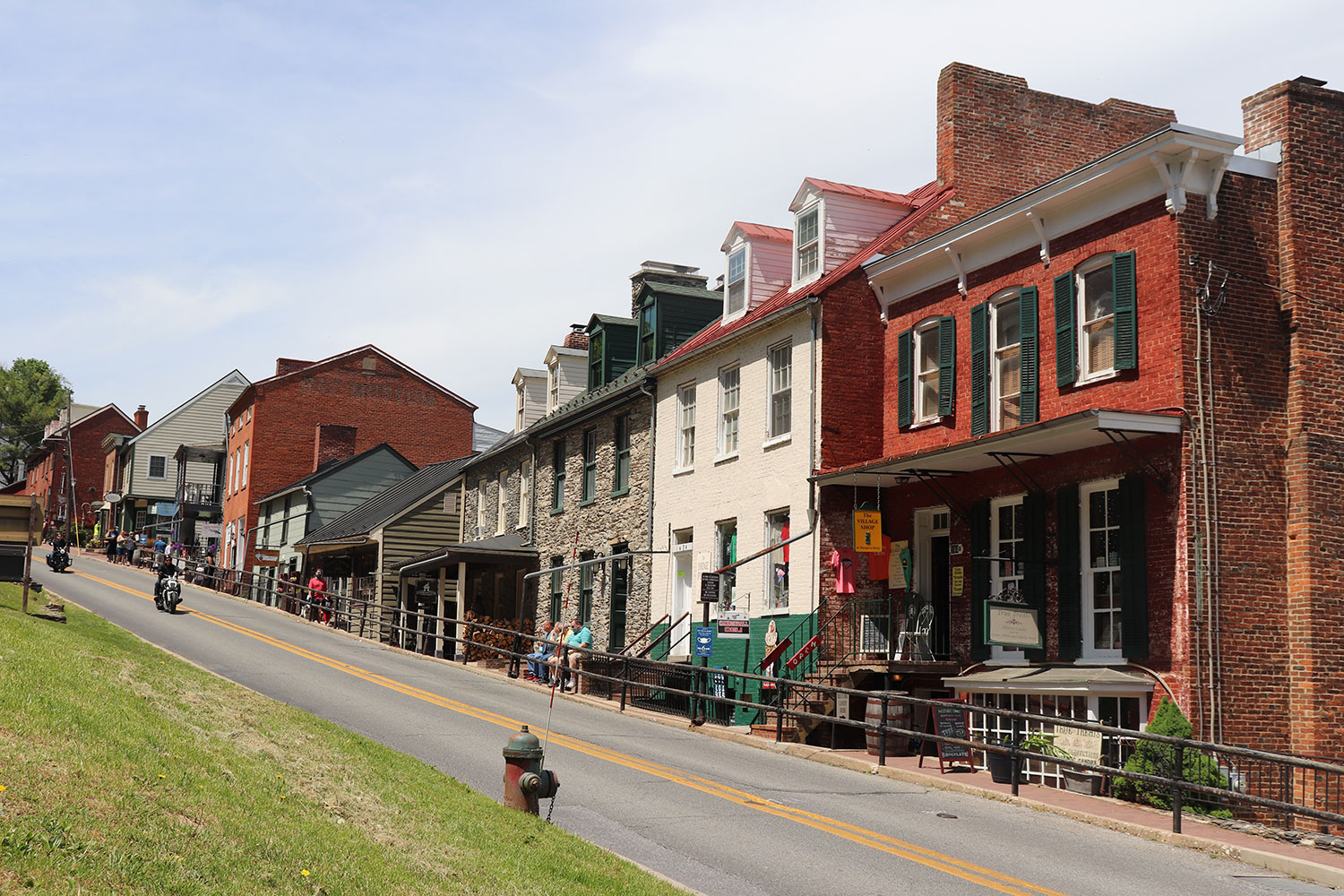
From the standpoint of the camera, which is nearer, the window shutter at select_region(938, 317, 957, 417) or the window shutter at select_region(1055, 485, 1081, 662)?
the window shutter at select_region(1055, 485, 1081, 662)

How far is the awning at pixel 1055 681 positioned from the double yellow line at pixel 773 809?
531cm

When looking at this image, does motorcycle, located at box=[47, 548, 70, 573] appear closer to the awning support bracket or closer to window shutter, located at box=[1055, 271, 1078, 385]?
window shutter, located at box=[1055, 271, 1078, 385]

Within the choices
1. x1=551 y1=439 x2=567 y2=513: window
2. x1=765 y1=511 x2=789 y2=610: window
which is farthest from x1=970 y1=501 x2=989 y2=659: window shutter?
x1=551 y1=439 x2=567 y2=513: window

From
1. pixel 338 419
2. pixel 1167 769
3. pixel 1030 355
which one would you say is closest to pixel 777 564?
pixel 1030 355

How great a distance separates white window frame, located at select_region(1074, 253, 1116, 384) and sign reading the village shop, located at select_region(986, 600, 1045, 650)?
3.52 metres

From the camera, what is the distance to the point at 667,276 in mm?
38312

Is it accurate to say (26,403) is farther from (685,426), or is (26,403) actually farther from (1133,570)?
(1133,570)

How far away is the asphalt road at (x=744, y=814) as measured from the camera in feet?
37.1

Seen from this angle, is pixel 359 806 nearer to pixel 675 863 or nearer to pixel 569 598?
pixel 675 863

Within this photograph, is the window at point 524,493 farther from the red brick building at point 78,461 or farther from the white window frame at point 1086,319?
the red brick building at point 78,461

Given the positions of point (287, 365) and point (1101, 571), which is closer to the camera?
point (1101, 571)

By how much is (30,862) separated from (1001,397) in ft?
57.5

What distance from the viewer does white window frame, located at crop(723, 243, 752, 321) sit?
29969 mm

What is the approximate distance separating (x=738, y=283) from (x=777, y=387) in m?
4.48
